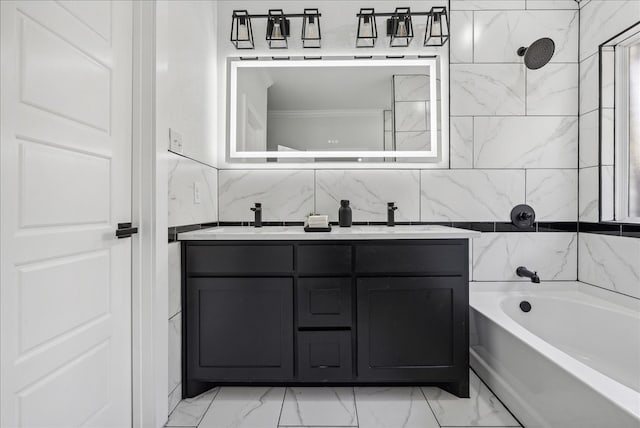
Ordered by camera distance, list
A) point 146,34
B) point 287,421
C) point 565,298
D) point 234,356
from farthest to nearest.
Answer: point 565,298 < point 234,356 < point 287,421 < point 146,34

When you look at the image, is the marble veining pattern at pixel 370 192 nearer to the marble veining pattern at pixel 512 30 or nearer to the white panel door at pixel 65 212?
the marble veining pattern at pixel 512 30

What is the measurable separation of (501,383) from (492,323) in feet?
0.98

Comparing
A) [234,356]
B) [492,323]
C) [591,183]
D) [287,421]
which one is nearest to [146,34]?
[234,356]

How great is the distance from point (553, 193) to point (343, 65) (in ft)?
5.57

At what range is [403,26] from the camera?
6.88 ft

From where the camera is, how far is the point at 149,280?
1.38 m

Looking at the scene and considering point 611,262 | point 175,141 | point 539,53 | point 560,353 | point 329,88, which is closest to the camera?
point 560,353

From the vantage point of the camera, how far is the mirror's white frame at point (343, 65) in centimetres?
219

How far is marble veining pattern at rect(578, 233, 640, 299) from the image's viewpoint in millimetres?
1769

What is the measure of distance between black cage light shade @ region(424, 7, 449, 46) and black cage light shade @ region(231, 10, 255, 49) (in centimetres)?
119

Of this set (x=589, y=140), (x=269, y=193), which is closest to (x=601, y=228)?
(x=589, y=140)

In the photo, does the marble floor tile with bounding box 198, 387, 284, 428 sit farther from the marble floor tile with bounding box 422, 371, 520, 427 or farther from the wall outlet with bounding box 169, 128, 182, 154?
the wall outlet with bounding box 169, 128, 182, 154

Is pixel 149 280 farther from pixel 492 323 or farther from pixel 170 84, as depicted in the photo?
pixel 492 323

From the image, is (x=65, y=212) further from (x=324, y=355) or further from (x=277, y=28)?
(x=277, y=28)
